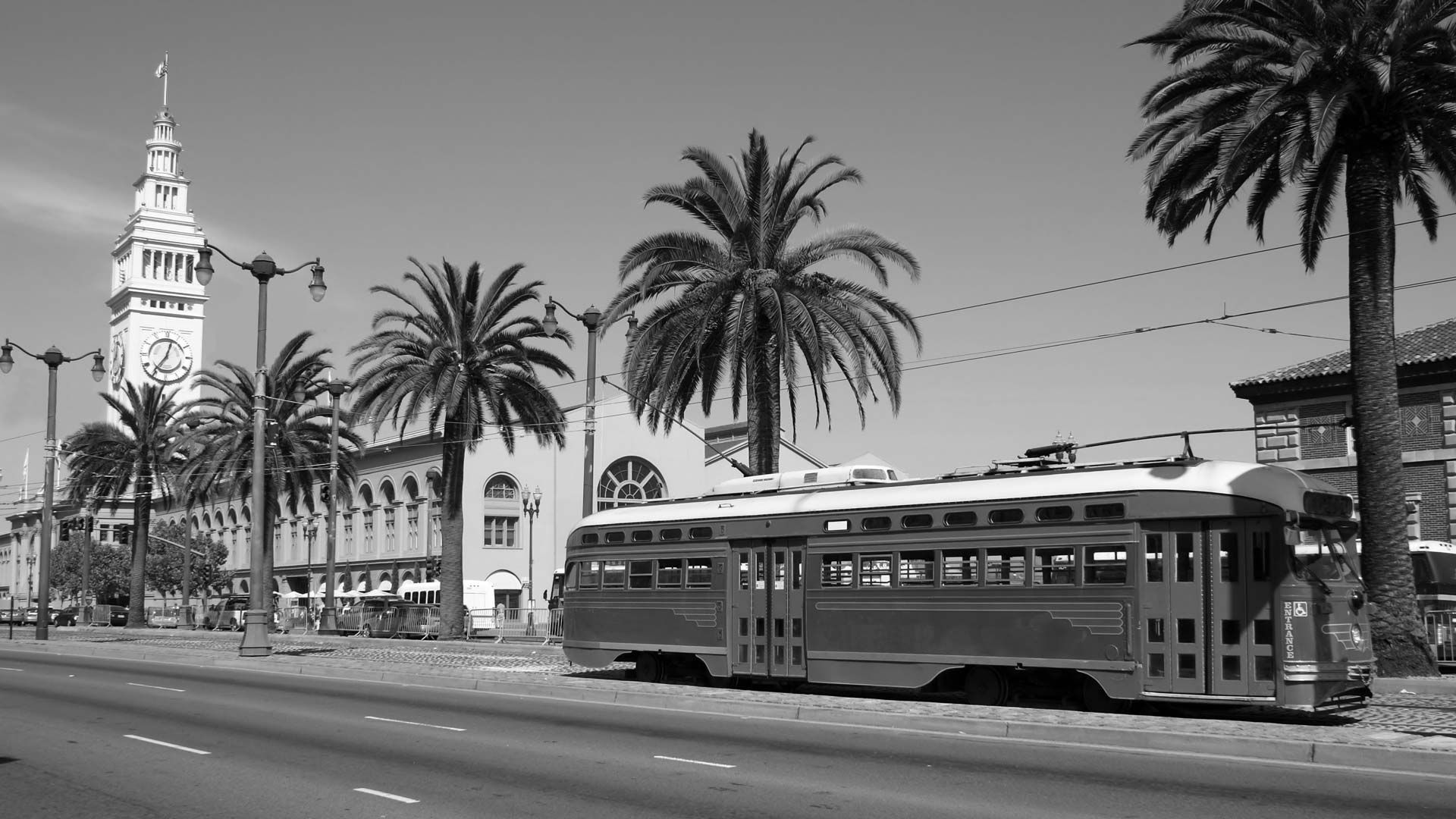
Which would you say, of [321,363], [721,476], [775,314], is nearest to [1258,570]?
[775,314]

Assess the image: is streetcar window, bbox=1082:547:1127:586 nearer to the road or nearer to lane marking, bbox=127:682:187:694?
the road

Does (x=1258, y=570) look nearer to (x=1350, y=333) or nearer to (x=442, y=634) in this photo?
(x=1350, y=333)

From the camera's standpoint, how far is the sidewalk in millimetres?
→ 13094

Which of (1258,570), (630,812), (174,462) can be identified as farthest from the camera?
(174,462)

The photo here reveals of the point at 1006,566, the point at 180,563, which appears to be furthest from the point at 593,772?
the point at 180,563

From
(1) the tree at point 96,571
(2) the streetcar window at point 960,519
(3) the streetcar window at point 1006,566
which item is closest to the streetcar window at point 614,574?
→ (2) the streetcar window at point 960,519

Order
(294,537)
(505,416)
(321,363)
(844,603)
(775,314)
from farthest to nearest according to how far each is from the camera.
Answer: (294,537) → (321,363) → (505,416) → (775,314) → (844,603)

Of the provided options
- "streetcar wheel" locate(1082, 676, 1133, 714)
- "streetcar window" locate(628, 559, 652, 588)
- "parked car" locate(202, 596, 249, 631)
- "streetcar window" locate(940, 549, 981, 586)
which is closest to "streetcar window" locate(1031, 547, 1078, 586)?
"streetcar window" locate(940, 549, 981, 586)

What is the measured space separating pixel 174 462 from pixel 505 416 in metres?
29.1

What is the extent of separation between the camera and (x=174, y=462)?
6469 cm

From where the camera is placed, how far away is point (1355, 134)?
23172 mm

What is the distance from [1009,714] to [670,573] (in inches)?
303

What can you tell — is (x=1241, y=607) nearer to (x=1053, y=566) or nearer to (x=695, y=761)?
(x=1053, y=566)

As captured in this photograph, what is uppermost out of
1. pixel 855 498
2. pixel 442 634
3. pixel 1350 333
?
pixel 1350 333
